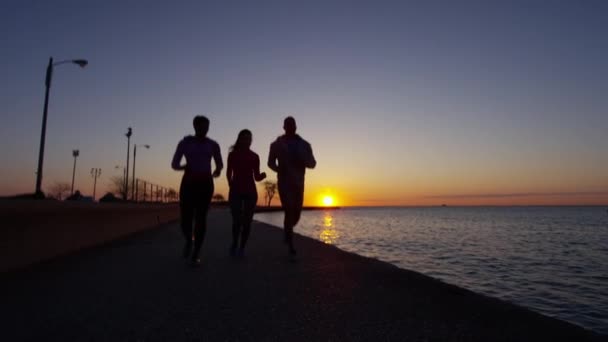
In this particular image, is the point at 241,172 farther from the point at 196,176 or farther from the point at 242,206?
the point at 196,176

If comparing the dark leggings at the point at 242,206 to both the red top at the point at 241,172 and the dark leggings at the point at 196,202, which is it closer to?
the red top at the point at 241,172

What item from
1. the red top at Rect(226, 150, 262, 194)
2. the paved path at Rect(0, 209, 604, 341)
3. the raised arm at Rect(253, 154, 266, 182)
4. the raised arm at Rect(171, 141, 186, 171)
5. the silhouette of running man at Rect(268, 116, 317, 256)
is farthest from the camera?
the raised arm at Rect(253, 154, 266, 182)

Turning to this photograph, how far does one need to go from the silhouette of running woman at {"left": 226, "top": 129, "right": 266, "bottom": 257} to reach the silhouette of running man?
395 mm

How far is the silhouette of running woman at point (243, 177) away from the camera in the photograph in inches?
253

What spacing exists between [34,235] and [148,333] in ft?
14.4

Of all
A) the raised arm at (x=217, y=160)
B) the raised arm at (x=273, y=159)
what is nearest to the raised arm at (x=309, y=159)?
the raised arm at (x=273, y=159)

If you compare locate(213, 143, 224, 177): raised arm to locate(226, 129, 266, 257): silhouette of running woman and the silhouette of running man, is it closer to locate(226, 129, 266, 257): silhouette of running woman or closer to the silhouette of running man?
locate(226, 129, 266, 257): silhouette of running woman

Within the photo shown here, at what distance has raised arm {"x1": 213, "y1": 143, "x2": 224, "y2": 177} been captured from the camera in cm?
588

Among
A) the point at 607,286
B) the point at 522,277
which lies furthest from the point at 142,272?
the point at 607,286

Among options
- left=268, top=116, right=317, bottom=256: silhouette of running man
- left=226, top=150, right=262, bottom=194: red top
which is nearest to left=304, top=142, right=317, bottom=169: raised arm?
left=268, top=116, right=317, bottom=256: silhouette of running man

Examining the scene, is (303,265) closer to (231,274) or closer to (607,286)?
(231,274)

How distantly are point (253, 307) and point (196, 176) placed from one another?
2.82m

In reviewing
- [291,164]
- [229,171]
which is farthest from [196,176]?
[291,164]

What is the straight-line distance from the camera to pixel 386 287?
4.18 m
